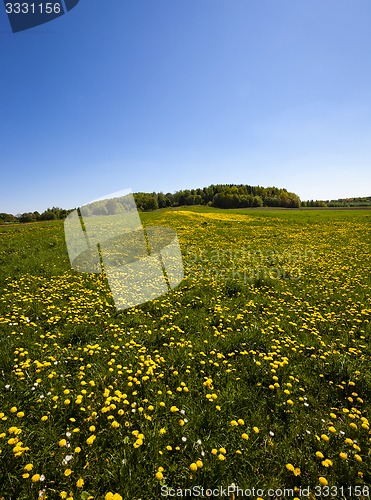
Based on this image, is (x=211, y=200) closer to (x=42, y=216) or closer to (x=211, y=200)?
(x=211, y=200)

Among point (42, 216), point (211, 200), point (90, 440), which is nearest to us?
point (90, 440)

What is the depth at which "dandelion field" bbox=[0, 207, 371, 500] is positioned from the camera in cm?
290

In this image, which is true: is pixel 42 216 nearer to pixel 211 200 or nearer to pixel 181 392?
pixel 211 200

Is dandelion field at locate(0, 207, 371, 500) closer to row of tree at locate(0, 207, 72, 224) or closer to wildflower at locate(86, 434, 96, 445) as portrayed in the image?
wildflower at locate(86, 434, 96, 445)

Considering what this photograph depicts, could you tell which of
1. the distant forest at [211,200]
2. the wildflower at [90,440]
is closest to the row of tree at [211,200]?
the distant forest at [211,200]

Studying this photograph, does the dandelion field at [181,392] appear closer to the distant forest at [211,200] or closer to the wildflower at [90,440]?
the wildflower at [90,440]

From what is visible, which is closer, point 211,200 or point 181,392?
point 181,392

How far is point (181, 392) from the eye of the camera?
416cm

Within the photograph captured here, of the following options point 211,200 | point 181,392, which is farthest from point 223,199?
point 181,392

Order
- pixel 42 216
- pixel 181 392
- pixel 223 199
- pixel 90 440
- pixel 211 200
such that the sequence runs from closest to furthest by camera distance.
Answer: pixel 90 440, pixel 181 392, pixel 223 199, pixel 42 216, pixel 211 200

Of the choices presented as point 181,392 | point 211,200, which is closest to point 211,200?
point 211,200

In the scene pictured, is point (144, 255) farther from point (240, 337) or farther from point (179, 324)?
point (240, 337)

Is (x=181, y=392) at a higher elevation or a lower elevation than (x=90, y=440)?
lower

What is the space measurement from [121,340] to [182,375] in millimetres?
1756
